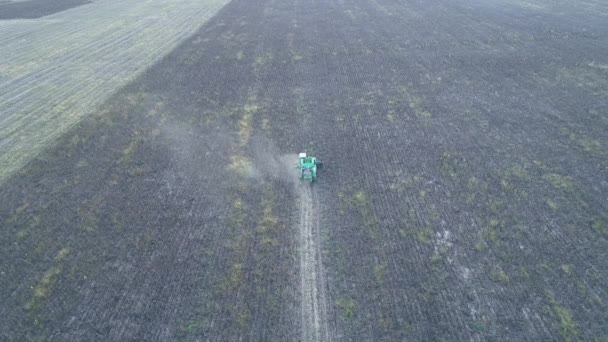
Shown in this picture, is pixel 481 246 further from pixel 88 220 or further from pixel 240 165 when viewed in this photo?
pixel 88 220

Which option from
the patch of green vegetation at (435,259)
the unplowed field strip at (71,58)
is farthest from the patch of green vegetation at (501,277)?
the unplowed field strip at (71,58)

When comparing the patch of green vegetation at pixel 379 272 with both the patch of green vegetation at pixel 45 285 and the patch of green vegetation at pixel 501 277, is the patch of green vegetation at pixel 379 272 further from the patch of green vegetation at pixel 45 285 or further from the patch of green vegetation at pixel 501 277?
the patch of green vegetation at pixel 45 285

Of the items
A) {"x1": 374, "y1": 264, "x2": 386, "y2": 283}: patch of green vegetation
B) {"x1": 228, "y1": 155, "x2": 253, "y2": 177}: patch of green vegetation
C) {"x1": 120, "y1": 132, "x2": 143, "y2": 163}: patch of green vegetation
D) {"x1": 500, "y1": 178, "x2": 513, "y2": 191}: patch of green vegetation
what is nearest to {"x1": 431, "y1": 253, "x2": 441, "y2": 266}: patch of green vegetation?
{"x1": 374, "y1": 264, "x2": 386, "y2": 283}: patch of green vegetation

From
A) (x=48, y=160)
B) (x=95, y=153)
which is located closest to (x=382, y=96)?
(x=95, y=153)

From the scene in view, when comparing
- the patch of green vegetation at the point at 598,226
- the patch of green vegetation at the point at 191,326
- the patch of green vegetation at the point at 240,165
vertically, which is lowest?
the patch of green vegetation at the point at 191,326

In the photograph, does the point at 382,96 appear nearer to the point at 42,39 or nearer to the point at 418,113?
the point at 418,113
